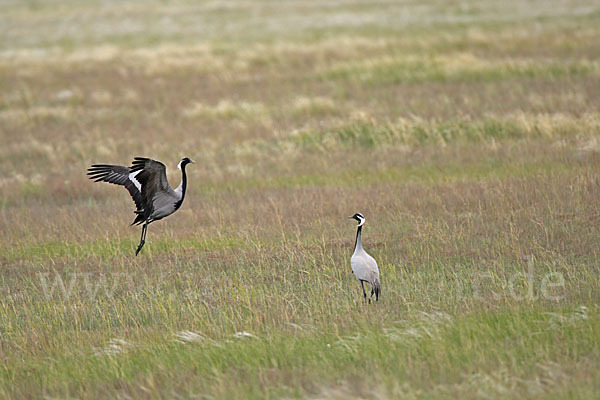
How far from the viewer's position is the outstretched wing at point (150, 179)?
366 inches

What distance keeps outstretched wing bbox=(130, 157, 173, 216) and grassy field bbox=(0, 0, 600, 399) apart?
0.85 meters

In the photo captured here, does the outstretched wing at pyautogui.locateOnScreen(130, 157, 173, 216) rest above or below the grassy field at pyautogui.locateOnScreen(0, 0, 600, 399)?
above

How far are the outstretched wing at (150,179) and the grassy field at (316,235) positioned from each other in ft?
2.80

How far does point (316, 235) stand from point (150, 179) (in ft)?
8.25

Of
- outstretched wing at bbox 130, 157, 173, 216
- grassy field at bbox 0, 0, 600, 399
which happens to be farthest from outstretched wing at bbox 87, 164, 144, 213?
grassy field at bbox 0, 0, 600, 399

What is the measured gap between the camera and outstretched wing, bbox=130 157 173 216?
→ 366 inches

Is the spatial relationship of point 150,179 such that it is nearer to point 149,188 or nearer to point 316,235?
point 149,188

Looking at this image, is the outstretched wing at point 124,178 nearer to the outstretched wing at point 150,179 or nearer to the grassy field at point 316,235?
the outstretched wing at point 150,179

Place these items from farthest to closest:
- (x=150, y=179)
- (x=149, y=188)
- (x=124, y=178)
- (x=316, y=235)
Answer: (x=316, y=235) → (x=124, y=178) → (x=149, y=188) → (x=150, y=179)

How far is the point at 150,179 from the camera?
9602 millimetres

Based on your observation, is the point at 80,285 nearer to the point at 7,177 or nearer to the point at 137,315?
the point at 137,315

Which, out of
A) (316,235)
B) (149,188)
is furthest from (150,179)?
(316,235)

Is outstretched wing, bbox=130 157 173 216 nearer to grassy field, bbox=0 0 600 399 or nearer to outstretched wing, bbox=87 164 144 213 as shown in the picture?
outstretched wing, bbox=87 164 144 213

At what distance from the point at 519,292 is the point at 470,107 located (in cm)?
1302
